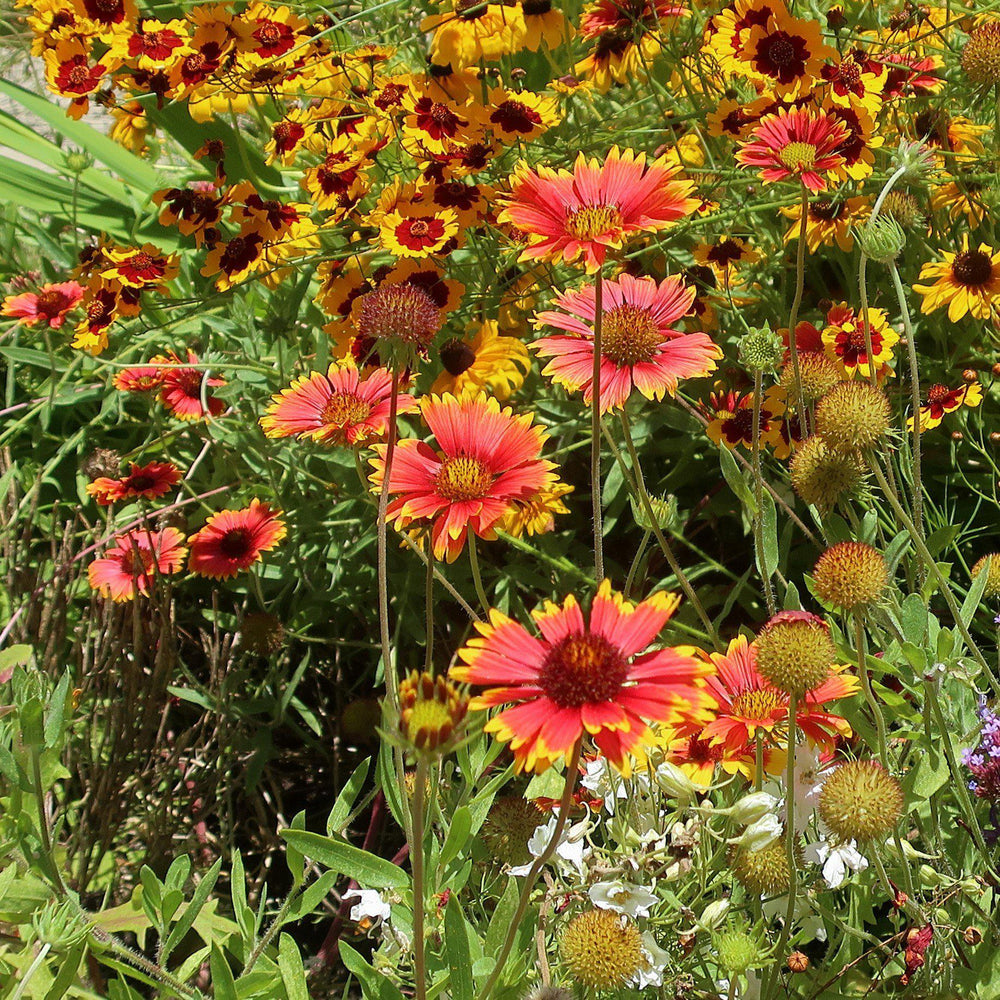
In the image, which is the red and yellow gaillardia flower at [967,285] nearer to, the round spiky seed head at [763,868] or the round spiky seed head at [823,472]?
the round spiky seed head at [823,472]

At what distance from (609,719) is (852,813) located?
0.29 metres

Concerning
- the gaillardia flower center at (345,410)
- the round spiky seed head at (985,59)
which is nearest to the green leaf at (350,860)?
the gaillardia flower center at (345,410)

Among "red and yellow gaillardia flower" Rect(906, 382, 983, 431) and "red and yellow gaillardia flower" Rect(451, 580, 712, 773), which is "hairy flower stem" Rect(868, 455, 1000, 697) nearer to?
Answer: "red and yellow gaillardia flower" Rect(451, 580, 712, 773)

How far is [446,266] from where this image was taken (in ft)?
6.10

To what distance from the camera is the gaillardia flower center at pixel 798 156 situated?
1.33 m

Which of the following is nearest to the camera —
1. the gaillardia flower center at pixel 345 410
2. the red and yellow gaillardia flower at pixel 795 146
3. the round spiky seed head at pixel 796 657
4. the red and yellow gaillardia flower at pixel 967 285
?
the round spiky seed head at pixel 796 657

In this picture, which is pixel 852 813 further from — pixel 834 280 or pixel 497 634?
pixel 834 280

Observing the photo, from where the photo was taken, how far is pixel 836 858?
1012 mm

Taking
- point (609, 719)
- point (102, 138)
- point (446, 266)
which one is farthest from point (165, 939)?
point (102, 138)

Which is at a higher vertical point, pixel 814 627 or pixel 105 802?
pixel 814 627

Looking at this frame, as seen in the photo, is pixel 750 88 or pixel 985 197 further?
pixel 750 88

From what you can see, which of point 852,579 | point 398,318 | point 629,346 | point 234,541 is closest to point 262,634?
point 234,541

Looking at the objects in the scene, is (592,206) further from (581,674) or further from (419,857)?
(419,857)

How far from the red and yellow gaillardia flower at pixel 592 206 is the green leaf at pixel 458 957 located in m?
0.57
